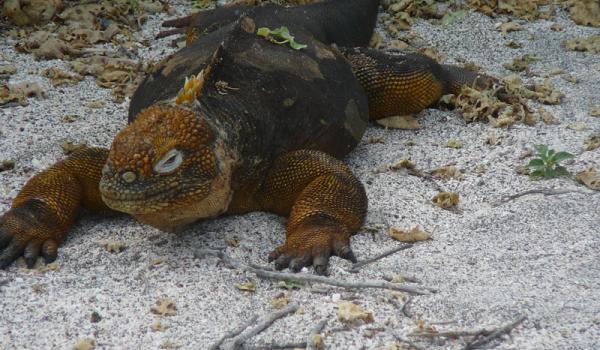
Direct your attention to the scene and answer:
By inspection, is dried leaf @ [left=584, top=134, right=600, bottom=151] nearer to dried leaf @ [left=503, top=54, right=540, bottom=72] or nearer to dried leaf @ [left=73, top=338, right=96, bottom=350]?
dried leaf @ [left=503, top=54, right=540, bottom=72]

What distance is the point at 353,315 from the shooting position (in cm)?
398

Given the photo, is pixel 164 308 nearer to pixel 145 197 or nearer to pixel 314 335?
pixel 145 197

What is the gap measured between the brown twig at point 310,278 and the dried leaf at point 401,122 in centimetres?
264

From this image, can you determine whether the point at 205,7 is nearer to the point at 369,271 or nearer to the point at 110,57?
the point at 110,57

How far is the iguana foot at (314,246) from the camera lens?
4652 mm

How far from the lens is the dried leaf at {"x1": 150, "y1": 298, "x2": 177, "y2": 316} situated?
417cm

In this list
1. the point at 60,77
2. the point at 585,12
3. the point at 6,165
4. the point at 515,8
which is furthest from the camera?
the point at 515,8

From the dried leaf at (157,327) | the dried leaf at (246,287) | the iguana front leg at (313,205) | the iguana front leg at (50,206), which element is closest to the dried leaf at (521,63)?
the iguana front leg at (313,205)

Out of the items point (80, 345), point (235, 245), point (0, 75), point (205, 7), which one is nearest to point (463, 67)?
point (205, 7)

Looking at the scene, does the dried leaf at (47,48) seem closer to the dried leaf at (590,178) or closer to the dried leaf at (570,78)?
the dried leaf at (570,78)

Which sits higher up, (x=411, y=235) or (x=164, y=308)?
(x=164, y=308)

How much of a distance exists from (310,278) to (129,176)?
110cm

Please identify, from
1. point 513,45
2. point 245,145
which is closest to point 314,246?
point 245,145

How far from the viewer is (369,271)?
15.1 feet
